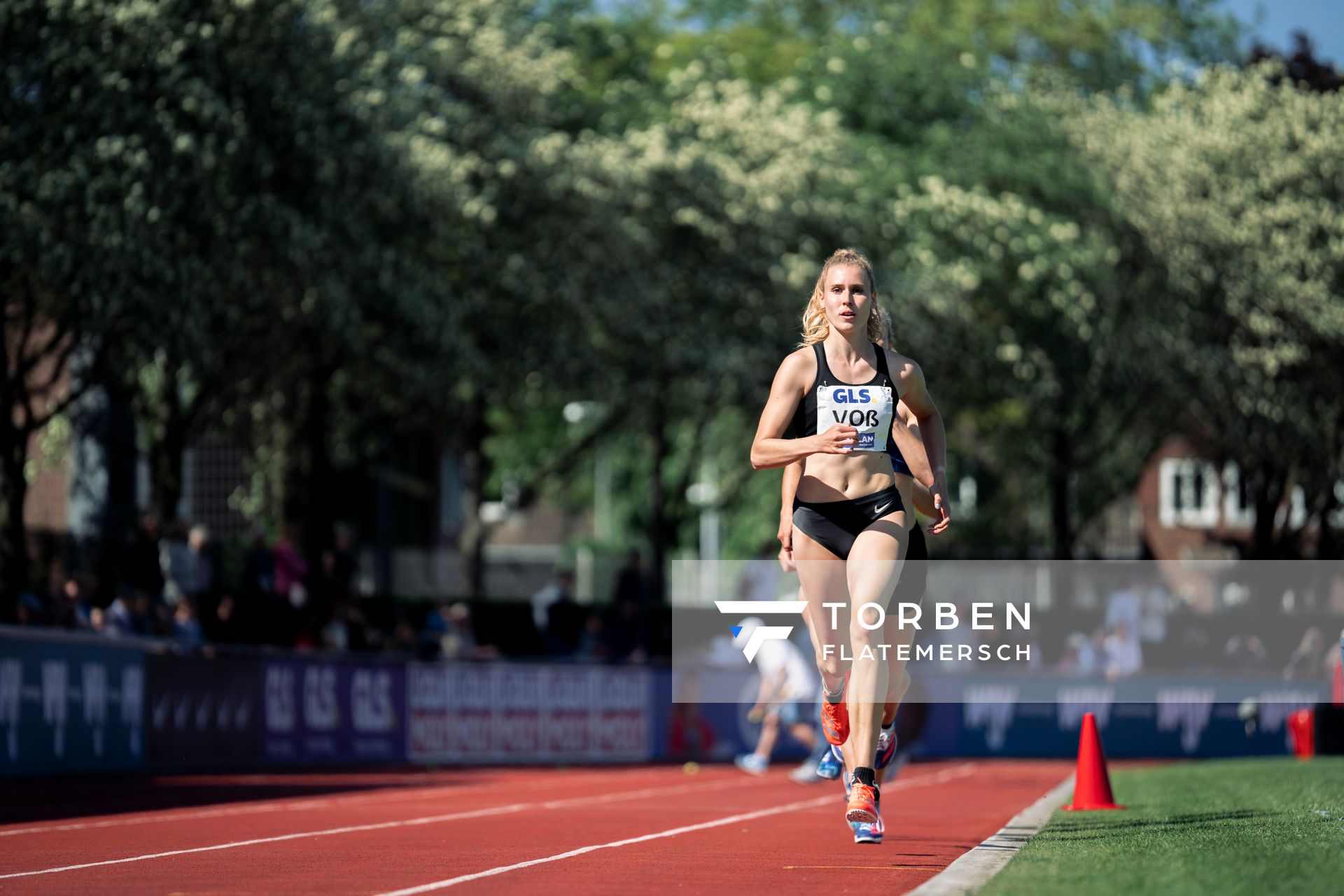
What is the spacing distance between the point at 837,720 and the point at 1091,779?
3.57 m

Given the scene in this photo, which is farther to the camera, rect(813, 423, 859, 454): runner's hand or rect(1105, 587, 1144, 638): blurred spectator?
rect(1105, 587, 1144, 638): blurred spectator

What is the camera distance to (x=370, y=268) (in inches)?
1087

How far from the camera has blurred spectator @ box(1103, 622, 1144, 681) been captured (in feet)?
97.2

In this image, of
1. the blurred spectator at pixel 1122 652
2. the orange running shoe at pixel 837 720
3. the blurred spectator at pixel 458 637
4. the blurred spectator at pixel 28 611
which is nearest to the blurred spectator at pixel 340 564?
the blurred spectator at pixel 458 637

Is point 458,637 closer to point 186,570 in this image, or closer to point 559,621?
point 559,621

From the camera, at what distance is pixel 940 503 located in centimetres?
883

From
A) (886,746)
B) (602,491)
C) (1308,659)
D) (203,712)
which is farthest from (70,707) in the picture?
(602,491)

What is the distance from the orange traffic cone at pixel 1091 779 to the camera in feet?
39.4

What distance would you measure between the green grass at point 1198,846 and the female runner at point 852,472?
995mm

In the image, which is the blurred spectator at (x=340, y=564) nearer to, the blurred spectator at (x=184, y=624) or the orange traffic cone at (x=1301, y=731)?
the blurred spectator at (x=184, y=624)

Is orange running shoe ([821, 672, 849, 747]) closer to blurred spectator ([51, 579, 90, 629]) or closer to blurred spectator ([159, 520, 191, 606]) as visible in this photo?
blurred spectator ([51, 579, 90, 629])

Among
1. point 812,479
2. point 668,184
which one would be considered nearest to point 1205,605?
point 668,184

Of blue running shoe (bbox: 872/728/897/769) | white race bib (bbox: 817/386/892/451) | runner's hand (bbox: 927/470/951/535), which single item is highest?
white race bib (bbox: 817/386/892/451)

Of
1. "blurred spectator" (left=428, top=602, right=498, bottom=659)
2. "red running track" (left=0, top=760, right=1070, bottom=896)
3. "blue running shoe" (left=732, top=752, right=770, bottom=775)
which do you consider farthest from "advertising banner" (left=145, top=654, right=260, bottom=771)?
"blurred spectator" (left=428, top=602, right=498, bottom=659)
